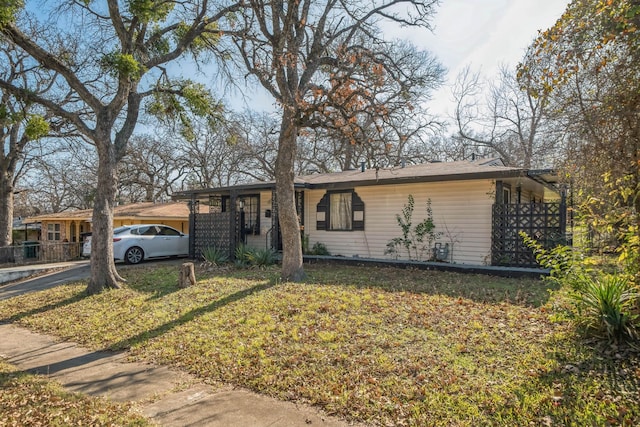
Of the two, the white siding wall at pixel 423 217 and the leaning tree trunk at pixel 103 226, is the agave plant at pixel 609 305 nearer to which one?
the white siding wall at pixel 423 217

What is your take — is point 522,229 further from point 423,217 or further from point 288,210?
point 288,210

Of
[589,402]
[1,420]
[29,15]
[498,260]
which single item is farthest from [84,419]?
[29,15]

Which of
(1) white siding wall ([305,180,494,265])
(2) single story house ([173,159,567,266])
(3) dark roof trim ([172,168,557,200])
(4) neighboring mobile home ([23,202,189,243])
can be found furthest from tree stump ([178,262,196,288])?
(4) neighboring mobile home ([23,202,189,243])

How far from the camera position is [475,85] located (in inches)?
977

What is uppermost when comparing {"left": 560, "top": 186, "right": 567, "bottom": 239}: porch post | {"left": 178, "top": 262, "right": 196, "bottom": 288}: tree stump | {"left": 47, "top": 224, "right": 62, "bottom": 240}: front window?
{"left": 560, "top": 186, "right": 567, "bottom": 239}: porch post

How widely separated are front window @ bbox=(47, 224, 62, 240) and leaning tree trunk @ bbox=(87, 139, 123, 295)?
18291 millimetres

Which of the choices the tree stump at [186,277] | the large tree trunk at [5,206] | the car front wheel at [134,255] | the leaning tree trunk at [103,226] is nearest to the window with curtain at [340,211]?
the tree stump at [186,277]

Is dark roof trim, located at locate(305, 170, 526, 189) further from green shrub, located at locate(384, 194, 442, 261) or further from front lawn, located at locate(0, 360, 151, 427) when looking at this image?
front lawn, located at locate(0, 360, 151, 427)

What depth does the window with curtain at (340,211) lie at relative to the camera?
1368 cm

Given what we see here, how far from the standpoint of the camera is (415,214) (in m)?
12.3

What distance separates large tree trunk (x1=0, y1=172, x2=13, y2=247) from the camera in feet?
60.1

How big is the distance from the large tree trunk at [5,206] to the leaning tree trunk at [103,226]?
41.8 feet

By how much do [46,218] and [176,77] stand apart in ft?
55.3

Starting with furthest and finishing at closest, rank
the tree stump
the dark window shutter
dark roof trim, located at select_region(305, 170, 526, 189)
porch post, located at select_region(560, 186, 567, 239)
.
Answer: the dark window shutter → dark roof trim, located at select_region(305, 170, 526, 189) → porch post, located at select_region(560, 186, 567, 239) → the tree stump
